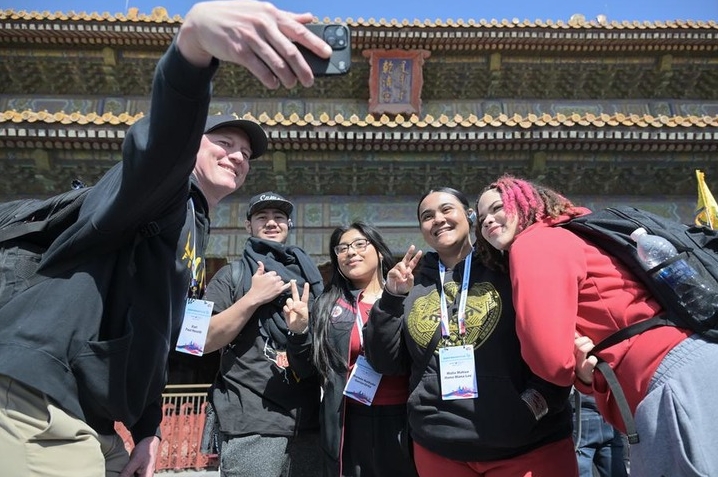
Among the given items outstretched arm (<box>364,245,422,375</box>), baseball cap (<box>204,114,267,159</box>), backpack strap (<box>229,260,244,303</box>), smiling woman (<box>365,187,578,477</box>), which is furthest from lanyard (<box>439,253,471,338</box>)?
backpack strap (<box>229,260,244,303</box>)

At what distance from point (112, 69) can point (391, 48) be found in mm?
5179

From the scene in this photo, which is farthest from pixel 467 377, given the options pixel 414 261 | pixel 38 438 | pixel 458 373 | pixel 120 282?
pixel 38 438

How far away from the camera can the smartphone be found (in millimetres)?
962

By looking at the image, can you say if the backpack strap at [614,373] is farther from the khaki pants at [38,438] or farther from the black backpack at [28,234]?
the black backpack at [28,234]

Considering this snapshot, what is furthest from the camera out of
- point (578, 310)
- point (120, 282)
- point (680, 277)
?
point (578, 310)

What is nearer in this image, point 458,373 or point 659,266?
point 659,266

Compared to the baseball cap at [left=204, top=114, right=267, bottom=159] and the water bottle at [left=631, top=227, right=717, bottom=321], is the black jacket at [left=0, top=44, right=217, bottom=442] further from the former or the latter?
the water bottle at [left=631, top=227, right=717, bottom=321]

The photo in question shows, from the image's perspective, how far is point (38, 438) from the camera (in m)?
1.10

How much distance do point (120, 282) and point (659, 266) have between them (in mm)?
1518

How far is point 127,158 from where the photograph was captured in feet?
3.50

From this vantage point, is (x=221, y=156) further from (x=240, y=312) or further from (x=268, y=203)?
(x=268, y=203)

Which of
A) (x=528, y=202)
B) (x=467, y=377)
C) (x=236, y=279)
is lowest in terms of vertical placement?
(x=467, y=377)

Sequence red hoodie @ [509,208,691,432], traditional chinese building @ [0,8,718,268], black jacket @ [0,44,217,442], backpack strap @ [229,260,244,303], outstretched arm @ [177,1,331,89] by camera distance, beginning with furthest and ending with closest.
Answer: traditional chinese building @ [0,8,718,268], backpack strap @ [229,260,244,303], red hoodie @ [509,208,691,432], black jacket @ [0,44,217,442], outstretched arm @ [177,1,331,89]

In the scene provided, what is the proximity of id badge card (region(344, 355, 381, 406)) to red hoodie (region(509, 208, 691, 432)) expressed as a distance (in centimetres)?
99
